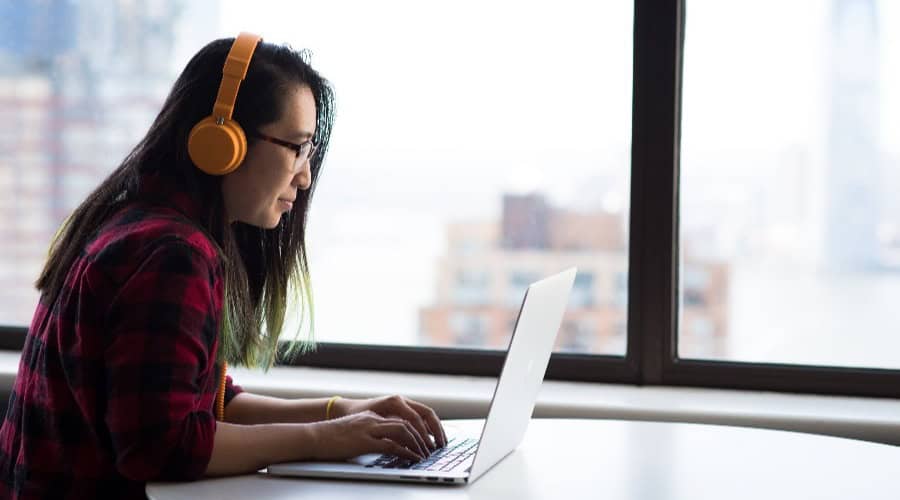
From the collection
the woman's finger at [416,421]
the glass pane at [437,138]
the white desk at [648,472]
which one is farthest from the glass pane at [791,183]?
the woman's finger at [416,421]

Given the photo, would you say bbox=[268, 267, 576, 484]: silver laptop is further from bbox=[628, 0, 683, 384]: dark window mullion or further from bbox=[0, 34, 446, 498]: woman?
bbox=[628, 0, 683, 384]: dark window mullion

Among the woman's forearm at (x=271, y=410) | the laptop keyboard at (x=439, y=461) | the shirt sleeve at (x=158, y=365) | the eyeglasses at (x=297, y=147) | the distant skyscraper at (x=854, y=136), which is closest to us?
the shirt sleeve at (x=158, y=365)

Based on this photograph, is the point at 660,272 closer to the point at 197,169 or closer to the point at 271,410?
the point at 271,410

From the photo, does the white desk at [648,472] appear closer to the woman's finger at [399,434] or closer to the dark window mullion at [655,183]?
the woman's finger at [399,434]

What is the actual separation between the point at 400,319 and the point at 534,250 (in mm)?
337

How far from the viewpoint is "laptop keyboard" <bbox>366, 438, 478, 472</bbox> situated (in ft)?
4.40

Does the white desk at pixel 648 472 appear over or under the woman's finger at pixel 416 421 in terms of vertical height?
under

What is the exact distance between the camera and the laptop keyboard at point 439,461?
1341mm

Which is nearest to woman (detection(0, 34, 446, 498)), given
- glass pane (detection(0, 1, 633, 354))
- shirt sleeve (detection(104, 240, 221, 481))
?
shirt sleeve (detection(104, 240, 221, 481))

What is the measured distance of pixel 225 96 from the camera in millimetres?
1418

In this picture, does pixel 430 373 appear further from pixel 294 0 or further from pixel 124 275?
pixel 124 275

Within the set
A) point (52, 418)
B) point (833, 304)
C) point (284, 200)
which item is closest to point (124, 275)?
point (52, 418)

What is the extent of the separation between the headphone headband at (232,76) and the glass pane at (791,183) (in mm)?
1170

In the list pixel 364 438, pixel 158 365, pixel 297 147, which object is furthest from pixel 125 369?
pixel 297 147
